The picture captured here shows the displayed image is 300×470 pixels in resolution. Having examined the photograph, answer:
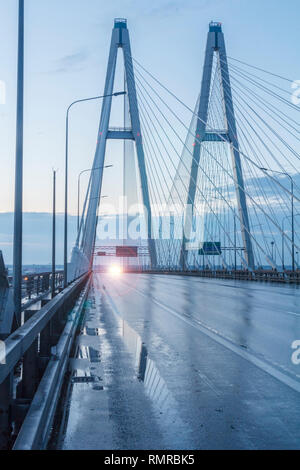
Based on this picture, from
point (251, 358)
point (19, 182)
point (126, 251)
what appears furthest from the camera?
point (126, 251)

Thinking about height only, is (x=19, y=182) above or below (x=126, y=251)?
below

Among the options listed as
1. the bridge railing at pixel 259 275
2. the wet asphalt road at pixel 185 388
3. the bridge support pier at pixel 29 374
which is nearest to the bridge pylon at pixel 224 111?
the bridge railing at pixel 259 275

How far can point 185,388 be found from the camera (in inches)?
287

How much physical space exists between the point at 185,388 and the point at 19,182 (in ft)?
15.1

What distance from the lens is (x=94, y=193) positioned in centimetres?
4747

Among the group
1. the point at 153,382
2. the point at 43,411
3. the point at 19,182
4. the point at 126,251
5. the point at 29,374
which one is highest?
the point at 126,251

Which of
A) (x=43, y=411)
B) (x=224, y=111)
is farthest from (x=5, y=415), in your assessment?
(x=224, y=111)

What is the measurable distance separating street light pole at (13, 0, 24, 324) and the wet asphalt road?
148 centimetres

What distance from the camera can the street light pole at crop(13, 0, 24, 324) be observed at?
915 cm

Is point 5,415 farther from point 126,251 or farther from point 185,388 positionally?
point 126,251

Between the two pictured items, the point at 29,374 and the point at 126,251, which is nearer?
the point at 29,374

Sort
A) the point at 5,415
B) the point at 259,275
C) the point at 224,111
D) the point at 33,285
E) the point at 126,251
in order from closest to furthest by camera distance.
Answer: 1. the point at 5,415
2. the point at 33,285
3. the point at 224,111
4. the point at 259,275
5. the point at 126,251

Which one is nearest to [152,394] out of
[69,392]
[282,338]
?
[69,392]

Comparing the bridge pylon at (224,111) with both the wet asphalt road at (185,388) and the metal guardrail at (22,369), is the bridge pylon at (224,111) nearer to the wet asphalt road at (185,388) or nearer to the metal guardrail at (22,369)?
the wet asphalt road at (185,388)
